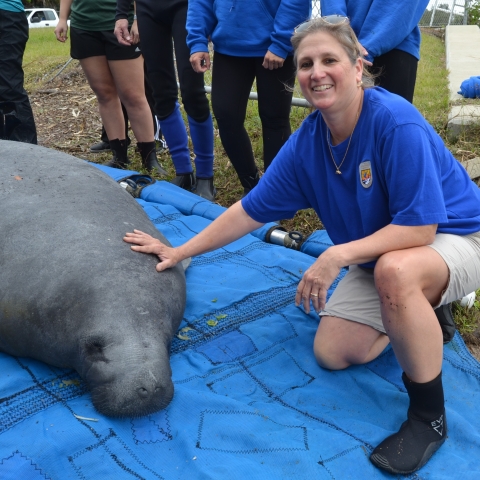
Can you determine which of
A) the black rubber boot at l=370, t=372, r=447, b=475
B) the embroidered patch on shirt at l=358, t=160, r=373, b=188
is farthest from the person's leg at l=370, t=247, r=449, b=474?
the embroidered patch on shirt at l=358, t=160, r=373, b=188

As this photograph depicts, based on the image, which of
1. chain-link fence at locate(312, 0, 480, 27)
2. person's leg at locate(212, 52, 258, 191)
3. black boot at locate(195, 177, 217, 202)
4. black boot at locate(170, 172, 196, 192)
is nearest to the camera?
person's leg at locate(212, 52, 258, 191)

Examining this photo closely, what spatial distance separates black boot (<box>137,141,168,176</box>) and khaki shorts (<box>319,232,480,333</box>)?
3.20 metres

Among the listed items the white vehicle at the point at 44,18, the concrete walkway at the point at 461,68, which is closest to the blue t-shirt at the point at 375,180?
the concrete walkway at the point at 461,68

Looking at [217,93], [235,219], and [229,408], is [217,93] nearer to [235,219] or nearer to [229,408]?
[235,219]

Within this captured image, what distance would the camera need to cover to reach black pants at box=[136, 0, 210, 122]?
4492 millimetres

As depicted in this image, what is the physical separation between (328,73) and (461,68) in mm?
8564

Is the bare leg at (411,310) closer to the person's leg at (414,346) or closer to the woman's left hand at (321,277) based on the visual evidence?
the person's leg at (414,346)

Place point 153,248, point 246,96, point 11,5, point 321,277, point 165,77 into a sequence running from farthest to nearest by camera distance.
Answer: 1. point 11,5
2. point 165,77
3. point 246,96
4. point 153,248
5. point 321,277

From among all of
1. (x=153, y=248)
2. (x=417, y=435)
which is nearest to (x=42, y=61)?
(x=153, y=248)

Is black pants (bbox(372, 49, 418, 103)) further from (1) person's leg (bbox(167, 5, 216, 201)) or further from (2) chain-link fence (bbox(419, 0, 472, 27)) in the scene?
(2) chain-link fence (bbox(419, 0, 472, 27))

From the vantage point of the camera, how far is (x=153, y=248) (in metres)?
2.80

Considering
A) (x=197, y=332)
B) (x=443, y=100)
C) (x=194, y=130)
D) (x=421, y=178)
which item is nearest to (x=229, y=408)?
A: (x=197, y=332)

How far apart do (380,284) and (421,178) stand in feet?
1.47

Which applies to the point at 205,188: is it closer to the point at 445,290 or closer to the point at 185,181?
the point at 185,181
